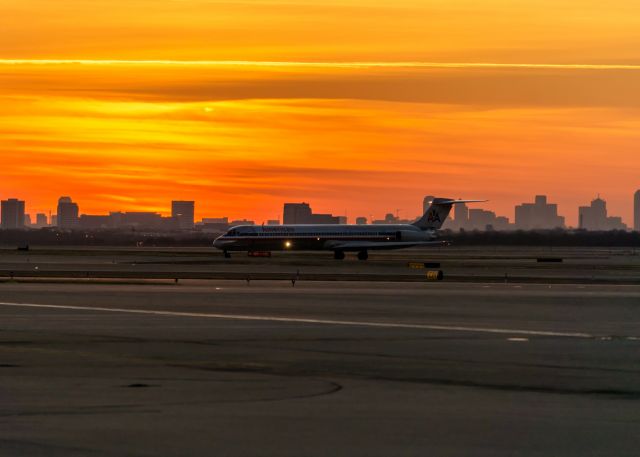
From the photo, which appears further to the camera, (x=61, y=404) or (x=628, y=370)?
(x=628, y=370)

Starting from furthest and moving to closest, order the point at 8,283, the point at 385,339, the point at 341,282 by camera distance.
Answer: the point at 341,282 → the point at 8,283 → the point at 385,339

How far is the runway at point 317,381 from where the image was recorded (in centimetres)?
1411

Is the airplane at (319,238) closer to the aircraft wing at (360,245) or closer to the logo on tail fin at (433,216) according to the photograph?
the aircraft wing at (360,245)

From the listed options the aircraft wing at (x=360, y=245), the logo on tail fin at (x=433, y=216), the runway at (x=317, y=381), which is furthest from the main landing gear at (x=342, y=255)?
the runway at (x=317, y=381)

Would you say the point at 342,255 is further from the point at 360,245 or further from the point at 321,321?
the point at 321,321

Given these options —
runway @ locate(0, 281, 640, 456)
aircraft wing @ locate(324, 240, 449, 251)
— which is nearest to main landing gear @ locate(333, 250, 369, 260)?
aircraft wing @ locate(324, 240, 449, 251)

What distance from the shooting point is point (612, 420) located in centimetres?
1570

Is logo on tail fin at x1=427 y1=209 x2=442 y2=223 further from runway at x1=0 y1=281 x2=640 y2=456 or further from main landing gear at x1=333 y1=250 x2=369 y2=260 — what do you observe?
runway at x1=0 y1=281 x2=640 y2=456

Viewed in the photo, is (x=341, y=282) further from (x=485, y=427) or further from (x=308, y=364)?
(x=485, y=427)

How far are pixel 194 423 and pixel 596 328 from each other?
18836mm

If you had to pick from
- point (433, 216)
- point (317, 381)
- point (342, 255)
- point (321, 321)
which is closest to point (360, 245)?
point (342, 255)

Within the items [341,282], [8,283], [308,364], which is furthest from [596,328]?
[8,283]

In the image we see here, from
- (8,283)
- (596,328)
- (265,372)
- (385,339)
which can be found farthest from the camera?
(8,283)

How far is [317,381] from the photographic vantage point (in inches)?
774
